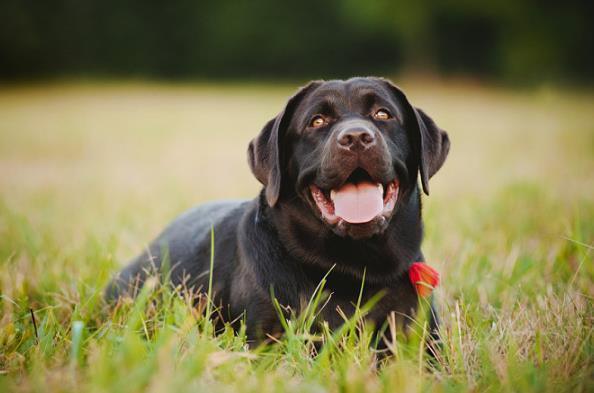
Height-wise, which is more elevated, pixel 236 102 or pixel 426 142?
pixel 426 142

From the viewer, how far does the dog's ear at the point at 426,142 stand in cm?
292

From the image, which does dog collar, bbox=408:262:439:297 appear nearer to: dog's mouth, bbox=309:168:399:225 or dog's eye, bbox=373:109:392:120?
dog's mouth, bbox=309:168:399:225

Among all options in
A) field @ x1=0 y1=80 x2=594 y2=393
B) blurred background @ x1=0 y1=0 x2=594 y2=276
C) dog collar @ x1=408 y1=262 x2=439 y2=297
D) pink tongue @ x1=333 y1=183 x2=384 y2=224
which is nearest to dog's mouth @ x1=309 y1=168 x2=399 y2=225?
pink tongue @ x1=333 y1=183 x2=384 y2=224

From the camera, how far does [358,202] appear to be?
273 cm

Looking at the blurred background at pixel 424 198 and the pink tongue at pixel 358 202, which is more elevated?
the pink tongue at pixel 358 202

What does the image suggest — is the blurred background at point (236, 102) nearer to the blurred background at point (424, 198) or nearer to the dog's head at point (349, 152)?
the blurred background at point (424, 198)

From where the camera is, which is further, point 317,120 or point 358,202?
point 317,120

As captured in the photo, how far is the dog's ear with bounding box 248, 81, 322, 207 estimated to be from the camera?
284 centimetres

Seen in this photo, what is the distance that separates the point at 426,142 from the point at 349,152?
528 mm

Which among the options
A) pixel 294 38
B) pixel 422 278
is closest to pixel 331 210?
pixel 422 278

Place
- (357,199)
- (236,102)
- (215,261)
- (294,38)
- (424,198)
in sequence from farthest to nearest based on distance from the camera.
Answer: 1. (294,38)
2. (236,102)
3. (424,198)
4. (215,261)
5. (357,199)

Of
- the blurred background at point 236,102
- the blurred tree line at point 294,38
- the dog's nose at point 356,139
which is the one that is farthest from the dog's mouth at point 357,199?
the blurred tree line at point 294,38

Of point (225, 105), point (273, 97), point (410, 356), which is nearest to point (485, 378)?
point (410, 356)

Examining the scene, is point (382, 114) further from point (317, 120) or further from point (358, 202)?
point (358, 202)
